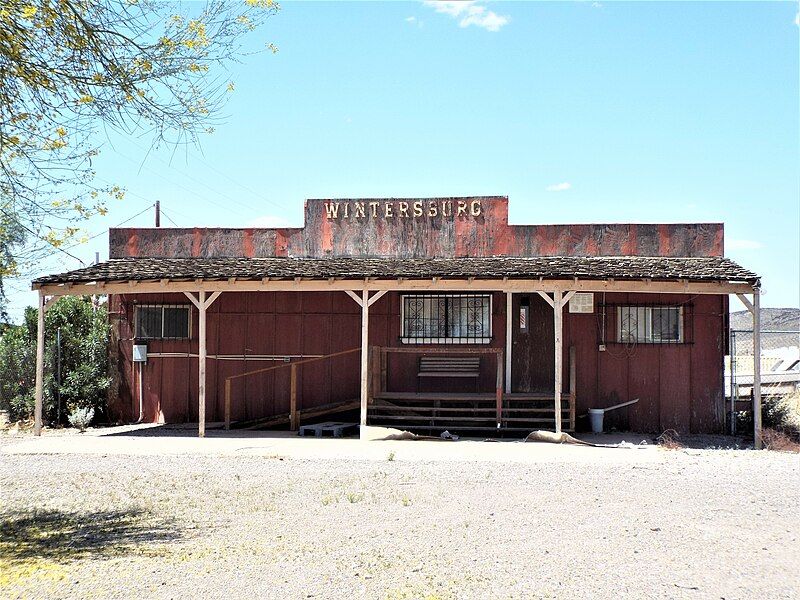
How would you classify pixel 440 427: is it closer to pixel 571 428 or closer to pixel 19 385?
pixel 571 428

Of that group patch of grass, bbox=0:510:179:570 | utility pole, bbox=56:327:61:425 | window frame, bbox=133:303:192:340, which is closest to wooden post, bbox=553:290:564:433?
patch of grass, bbox=0:510:179:570

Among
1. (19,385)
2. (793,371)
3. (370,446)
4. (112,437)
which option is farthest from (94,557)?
(793,371)

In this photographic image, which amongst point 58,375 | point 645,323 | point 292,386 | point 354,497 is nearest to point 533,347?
point 645,323

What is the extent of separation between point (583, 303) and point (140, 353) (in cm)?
924

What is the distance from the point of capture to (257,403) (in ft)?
59.9

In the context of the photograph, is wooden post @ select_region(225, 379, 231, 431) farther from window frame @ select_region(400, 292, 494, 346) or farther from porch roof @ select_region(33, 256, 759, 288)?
window frame @ select_region(400, 292, 494, 346)

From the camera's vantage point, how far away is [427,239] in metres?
18.5

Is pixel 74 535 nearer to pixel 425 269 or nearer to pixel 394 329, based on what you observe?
pixel 425 269

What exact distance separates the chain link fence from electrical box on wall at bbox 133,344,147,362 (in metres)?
11.8

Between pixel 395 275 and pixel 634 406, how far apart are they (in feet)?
18.4

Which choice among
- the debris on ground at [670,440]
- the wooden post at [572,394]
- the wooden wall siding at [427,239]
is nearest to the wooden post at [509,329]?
the wooden wall siding at [427,239]

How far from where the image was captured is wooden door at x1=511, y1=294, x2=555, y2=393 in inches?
675

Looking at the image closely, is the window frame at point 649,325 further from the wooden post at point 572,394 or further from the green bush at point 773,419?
the green bush at point 773,419

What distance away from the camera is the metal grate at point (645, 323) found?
55.4 ft
